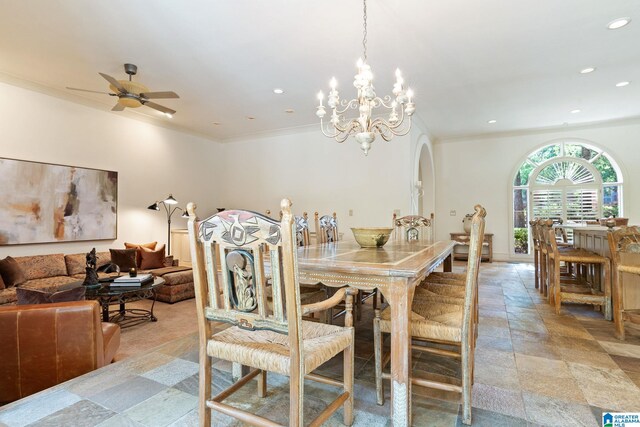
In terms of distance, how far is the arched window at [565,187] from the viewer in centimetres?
640

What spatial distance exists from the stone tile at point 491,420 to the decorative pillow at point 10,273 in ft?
15.2

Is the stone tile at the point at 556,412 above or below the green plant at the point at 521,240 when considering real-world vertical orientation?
below

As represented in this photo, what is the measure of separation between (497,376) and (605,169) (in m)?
6.66

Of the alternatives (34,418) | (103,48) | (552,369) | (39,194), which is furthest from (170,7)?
(552,369)

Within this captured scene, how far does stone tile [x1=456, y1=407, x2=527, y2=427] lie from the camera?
5.05 feet

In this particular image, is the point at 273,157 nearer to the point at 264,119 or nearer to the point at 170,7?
the point at 264,119

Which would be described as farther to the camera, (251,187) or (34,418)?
(251,187)

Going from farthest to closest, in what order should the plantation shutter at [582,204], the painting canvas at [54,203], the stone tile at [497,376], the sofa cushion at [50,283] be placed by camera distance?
the plantation shutter at [582,204] < the painting canvas at [54,203] < the sofa cushion at [50,283] < the stone tile at [497,376]

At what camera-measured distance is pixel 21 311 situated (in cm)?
182

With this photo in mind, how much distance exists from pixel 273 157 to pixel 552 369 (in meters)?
5.69

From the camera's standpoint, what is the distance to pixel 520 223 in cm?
712

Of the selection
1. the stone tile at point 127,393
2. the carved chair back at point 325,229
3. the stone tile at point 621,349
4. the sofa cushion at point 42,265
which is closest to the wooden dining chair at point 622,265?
the stone tile at point 621,349

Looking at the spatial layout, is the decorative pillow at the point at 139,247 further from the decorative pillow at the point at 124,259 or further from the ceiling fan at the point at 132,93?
the ceiling fan at the point at 132,93

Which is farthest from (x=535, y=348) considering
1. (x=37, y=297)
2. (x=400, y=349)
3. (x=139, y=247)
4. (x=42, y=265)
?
(x=42, y=265)
